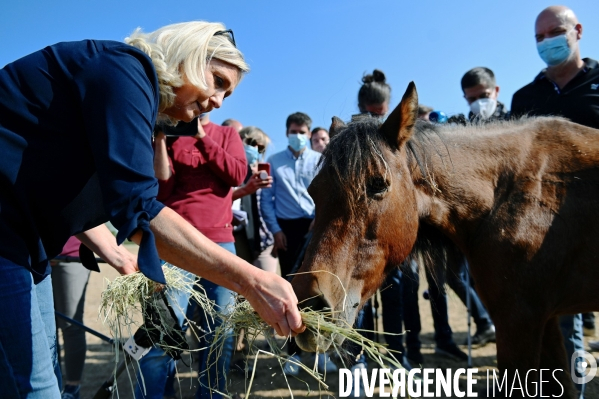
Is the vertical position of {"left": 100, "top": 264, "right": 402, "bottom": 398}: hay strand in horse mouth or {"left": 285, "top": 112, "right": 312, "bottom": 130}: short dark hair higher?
{"left": 285, "top": 112, "right": 312, "bottom": 130}: short dark hair

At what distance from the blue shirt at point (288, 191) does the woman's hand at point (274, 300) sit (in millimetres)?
3514

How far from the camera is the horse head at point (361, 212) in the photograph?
6.57ft

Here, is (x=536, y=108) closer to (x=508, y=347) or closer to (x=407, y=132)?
(x=407, y=132)

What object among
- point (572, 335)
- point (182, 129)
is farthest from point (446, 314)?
point (182, 129)

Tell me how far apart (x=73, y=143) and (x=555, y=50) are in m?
3.63

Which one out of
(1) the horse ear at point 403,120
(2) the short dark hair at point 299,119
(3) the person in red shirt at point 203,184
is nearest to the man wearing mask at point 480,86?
(2) the short dark hair at point 299,119

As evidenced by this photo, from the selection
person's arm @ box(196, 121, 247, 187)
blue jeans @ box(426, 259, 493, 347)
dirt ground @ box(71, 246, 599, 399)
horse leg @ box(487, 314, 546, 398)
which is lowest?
dirt ground @ box(71, 246, 599, 399)

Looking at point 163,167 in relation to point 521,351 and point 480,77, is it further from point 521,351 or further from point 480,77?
point 480,77

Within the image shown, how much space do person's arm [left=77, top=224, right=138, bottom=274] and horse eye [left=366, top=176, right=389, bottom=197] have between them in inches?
51.7

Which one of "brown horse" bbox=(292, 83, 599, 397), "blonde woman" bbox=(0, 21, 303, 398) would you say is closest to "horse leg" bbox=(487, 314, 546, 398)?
"brown horse" bbox=(292, 83, 599, 397)

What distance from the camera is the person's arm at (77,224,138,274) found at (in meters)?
2.16

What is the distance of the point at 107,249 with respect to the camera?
224 cm

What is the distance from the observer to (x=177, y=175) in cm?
336

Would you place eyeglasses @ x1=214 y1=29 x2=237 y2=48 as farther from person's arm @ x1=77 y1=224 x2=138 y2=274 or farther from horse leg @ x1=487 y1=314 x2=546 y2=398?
horse leg @ x1=487 y1=314 x2=546 y2=398
